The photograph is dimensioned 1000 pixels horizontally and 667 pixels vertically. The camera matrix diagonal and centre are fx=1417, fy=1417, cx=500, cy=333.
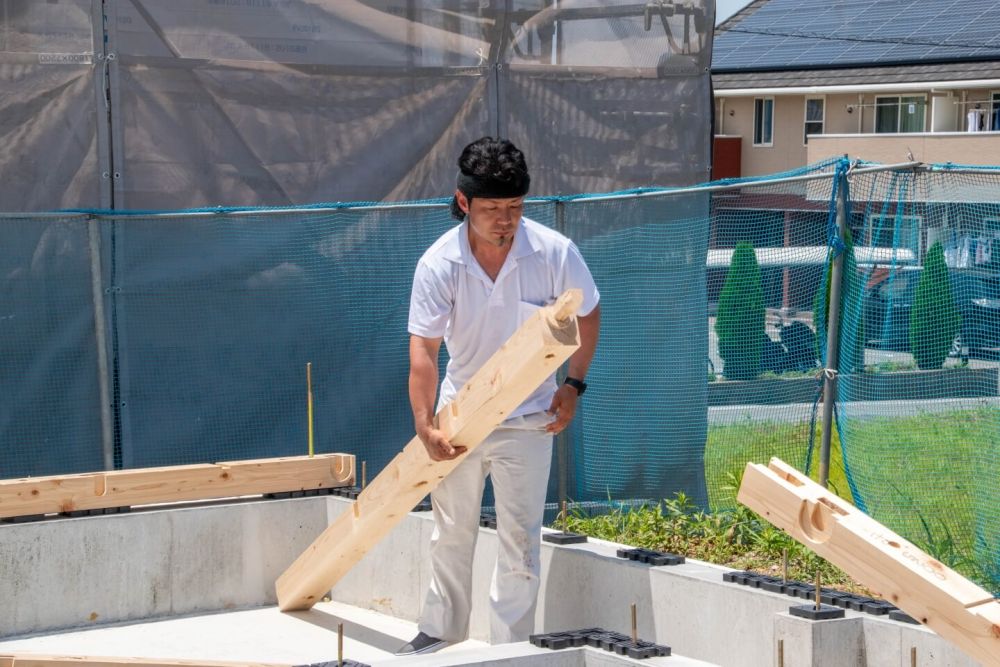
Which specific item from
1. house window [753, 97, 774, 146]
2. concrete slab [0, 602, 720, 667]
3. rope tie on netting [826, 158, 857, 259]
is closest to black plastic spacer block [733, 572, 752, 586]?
concrete slab [0, 602, 720, 667]

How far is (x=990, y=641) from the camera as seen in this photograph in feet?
14.0

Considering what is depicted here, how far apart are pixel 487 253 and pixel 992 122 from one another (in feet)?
115

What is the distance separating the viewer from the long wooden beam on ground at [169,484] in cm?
729

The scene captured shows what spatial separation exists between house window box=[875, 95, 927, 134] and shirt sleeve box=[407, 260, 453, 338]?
1422 inches

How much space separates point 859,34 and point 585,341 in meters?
37.5

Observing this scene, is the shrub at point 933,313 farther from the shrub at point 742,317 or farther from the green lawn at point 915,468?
the shrub at point 742,317

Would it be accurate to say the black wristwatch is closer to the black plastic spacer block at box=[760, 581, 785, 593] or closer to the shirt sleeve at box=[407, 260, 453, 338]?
the shirt sleeve at box=[407, 260, 453, 338]

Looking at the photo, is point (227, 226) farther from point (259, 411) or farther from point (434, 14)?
point (434, 14)

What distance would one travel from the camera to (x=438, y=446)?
589 centimetres

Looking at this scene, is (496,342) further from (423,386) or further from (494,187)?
(494,187)

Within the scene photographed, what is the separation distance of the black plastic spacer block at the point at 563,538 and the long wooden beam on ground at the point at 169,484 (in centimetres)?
162

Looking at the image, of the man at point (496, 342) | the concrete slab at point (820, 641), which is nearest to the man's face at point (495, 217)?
the man at point (496, 342)

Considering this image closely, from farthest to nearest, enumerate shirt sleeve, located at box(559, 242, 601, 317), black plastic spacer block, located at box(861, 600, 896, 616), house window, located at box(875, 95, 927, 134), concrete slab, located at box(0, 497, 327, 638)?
house window, located at box(875, 95, 927, 134), concrete slab, located at box(0, 497, 327, 638), shirt sleeve, located at box(559, 242, 601, 317), black plastic spacer block, located at box(861, 600, 896, 616)

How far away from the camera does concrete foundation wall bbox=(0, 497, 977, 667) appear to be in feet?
19.8
